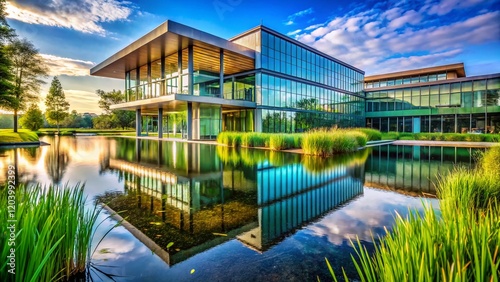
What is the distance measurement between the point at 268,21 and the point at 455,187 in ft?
94.4

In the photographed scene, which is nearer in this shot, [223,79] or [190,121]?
[190,121]

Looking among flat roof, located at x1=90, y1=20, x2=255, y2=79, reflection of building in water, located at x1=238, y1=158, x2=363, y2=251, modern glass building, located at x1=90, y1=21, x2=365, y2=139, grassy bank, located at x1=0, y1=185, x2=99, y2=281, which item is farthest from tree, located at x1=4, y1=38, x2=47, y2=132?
grassy bank, located at x1=0, y1=185, x2=99, y2=281

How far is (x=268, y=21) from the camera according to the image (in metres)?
28.7

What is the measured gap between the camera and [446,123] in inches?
1468

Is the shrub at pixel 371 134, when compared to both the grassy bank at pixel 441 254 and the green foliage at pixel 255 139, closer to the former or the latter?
the green foliage at pixel 255 139

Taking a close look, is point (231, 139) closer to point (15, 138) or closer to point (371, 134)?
point (371, 134)

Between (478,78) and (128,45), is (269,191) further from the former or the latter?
(478,78)

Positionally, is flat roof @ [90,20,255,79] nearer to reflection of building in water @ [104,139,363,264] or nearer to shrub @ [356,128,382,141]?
reflection of building in water @ [104,139,363,264]

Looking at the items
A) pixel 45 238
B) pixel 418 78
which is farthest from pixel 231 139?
pixel 418 78

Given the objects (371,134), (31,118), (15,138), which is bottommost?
(15,138)

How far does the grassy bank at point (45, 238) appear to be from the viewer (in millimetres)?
1719

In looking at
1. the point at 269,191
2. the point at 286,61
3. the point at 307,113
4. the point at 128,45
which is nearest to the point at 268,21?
the point at 286,61

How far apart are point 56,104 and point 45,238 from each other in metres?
55.7

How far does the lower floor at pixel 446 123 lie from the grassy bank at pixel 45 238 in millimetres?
44081
